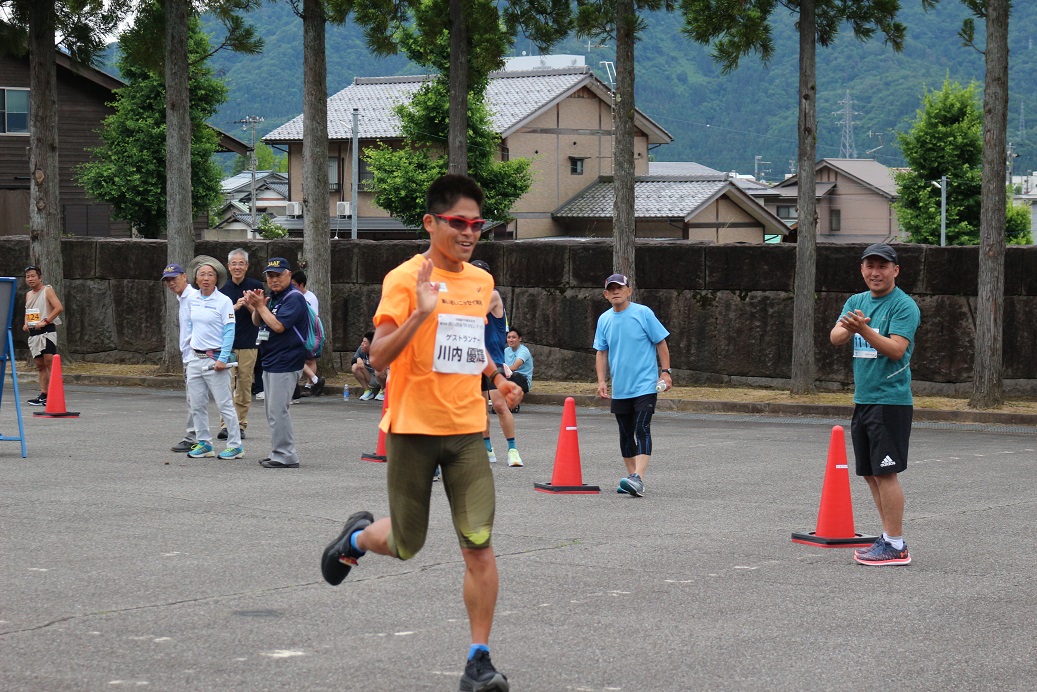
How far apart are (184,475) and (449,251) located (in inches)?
273

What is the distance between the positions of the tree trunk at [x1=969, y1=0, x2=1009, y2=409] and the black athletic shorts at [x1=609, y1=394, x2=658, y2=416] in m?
8.86

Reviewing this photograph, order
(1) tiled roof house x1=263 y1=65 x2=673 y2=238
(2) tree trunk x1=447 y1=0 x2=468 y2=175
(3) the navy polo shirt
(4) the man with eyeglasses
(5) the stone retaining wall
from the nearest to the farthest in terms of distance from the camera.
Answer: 1. (4) the man with eyeglasses
2. (3) the navy polo shirt
3. (5) the stone retaining wall
4. (2) tree trunk x1=447 y1=0 x2=468 y2=175
5. (1) tiled roof house x1=263 y1=65 x2=673 y2=238

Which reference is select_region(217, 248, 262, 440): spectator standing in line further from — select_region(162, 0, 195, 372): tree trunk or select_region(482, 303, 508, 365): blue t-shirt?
select_region(162, 0, 195, 372): tree trunk

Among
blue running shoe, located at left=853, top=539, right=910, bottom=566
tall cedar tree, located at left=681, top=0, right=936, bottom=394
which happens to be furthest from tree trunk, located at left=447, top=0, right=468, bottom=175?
blue running shoe, located at left=853, top=539, right=910, bottom=566

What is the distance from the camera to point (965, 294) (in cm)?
2056

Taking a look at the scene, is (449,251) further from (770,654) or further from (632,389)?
A: (632,389)

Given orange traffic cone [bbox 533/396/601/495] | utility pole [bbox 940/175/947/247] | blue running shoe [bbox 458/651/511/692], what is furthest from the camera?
utility pole [bbox 940/175/947/247]

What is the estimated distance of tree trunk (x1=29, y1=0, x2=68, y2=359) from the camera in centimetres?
2467

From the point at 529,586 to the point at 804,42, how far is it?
48.4 ft

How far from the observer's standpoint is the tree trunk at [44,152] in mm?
24672

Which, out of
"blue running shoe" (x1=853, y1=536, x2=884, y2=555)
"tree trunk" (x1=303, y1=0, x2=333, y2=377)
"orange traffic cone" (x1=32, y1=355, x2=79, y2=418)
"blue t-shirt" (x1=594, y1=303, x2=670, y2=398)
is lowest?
"blue running shoe" (x1=853, y1=536, x2=884, y2=555)

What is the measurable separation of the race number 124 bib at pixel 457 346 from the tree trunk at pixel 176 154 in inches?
709

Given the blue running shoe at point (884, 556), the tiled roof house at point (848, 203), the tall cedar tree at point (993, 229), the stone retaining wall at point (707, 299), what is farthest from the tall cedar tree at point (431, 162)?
the blue running shoe at point (884, 556)

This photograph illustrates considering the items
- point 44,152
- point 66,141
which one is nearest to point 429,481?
point 44,152
